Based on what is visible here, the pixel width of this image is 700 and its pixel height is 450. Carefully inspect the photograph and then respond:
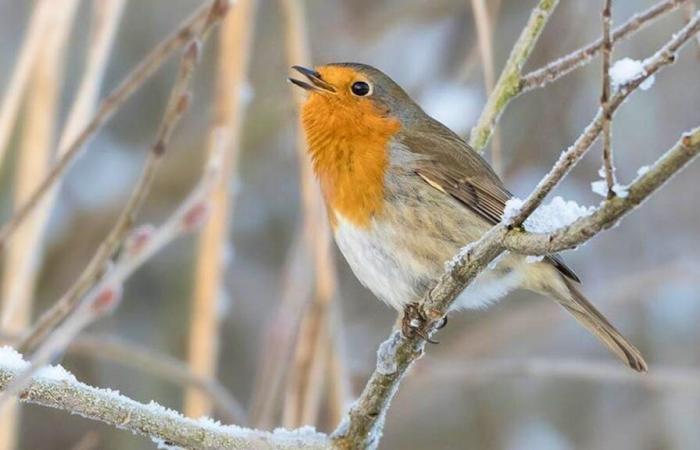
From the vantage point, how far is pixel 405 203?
2.56 metres

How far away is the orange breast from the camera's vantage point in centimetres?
256

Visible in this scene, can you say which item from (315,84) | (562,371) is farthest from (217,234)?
(562,371)

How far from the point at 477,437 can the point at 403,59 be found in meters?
1.72

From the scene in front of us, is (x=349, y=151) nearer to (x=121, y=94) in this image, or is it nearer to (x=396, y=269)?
(x=396, y=269)

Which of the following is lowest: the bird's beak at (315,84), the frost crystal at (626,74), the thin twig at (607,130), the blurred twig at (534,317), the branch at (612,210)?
the branch at (612,210)

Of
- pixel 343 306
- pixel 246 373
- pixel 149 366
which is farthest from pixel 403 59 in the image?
pixel 149 366

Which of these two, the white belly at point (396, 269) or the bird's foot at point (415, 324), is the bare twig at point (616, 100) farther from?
the white belly at point (396, 269)

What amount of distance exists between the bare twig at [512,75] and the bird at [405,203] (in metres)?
0.13

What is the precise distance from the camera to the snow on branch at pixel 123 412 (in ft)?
5.23

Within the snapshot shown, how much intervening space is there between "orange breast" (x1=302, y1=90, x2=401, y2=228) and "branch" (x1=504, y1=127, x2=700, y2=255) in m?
1.06

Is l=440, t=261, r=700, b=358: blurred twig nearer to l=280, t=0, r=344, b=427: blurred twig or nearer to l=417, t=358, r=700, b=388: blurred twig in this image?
l=417, t=358, r=700, b=388: blurred twig

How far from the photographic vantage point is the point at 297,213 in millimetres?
4727

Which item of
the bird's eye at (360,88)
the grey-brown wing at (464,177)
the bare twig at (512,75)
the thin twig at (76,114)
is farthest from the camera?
the bird's eye at (360,88)

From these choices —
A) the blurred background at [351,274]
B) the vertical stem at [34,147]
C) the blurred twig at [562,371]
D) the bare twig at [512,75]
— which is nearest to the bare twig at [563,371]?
the blurred twig at [562,371]
